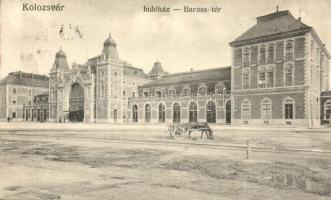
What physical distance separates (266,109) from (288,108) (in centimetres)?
234

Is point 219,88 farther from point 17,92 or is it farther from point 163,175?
point 17,92

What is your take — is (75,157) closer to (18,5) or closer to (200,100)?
(18,5)

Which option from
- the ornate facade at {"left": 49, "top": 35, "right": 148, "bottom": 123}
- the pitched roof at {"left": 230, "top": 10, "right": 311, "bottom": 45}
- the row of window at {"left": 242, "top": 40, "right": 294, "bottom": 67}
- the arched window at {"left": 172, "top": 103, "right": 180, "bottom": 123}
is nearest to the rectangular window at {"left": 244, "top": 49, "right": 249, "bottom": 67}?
the row of window at {"left": 242, "top": 40, "right": 294, "bottom": 67}

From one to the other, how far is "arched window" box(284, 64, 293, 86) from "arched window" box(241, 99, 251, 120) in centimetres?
451

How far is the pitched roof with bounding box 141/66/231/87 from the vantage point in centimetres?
4534

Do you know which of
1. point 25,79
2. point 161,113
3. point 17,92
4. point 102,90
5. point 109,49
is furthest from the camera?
point 25,79

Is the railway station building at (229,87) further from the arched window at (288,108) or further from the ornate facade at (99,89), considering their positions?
the ornate facade at (99,89)

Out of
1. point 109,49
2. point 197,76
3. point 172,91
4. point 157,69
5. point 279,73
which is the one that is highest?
point 109,49


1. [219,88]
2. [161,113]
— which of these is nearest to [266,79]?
[219,88]

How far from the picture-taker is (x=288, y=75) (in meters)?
31.3

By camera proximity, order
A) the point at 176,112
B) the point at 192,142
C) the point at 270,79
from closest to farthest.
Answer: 1. the point at 192,142
2. the point at 270,79
3. the point at 176,112

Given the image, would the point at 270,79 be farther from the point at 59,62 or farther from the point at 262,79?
the point at 59,62

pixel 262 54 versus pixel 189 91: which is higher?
pixel 262 54

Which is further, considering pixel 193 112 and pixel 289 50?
pixel 193 112
